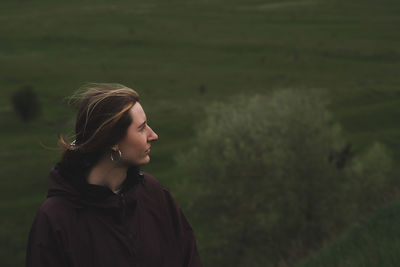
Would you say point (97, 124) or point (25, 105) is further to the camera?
point (25, 105)

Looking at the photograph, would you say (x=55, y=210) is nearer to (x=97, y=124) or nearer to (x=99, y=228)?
(x=99, y=228)

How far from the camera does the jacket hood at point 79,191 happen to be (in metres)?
4.16

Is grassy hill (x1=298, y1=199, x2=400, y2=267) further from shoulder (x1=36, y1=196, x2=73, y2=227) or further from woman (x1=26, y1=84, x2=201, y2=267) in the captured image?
shoulder (x1=36, y1=196, x2=73, y2=227)

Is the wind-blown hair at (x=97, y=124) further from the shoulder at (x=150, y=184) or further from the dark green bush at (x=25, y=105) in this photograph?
the dark green bush at (x=25, y=105)

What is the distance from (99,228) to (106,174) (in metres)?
0.40

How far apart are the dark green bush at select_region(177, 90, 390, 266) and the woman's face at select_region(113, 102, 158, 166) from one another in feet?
105

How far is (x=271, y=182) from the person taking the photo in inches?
1519

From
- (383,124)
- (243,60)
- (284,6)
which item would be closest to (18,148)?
(383,124)

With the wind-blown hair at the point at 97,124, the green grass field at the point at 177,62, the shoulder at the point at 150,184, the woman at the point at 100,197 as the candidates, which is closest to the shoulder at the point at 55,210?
the woman at the point at 100,197

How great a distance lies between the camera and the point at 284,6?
129 metres

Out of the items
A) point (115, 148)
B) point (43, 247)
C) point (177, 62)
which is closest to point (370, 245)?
point (115, 148)

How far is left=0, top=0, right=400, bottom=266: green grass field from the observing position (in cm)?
5706

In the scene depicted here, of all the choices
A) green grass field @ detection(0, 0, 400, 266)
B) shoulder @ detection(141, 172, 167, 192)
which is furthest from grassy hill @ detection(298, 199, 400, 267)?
green grass field @ detection(0, 0, 400, 266)

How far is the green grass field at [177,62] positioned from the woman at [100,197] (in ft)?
116
